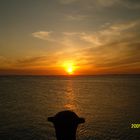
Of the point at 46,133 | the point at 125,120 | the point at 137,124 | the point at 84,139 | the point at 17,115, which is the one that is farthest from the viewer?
the point at 17,115

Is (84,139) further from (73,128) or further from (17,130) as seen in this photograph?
(73,128)

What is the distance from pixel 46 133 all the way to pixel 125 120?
1020 cm

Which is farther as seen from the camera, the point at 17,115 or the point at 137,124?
the point at 17,115

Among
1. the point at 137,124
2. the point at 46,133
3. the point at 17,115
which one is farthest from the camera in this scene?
the point at 17,115

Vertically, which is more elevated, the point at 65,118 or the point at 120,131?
the point at 65,118

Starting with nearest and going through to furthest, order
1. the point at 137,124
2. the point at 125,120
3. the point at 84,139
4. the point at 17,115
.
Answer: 1. the point at 84,139
2. the point at 137,124
3. the point at 125,120
4. the point at 17,115

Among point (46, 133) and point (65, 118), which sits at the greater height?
point (65, 118)

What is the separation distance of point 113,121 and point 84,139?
6.85m

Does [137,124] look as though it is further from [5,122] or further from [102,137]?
[5,122]

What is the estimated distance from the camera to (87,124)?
69.8 feet

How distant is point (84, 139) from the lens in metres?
16.9

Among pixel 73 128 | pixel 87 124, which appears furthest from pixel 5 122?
pixel 73 128

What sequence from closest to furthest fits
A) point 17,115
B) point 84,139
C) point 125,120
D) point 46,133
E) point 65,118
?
1. point 65,118
2. point 84,139
3. point 46,133
4. point 125,120
5. point 17,115

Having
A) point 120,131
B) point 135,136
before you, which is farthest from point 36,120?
point 135,136
